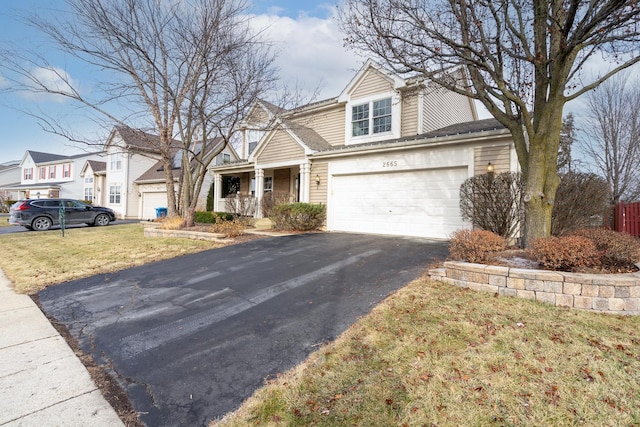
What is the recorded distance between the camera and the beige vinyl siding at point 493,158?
27.7 feet

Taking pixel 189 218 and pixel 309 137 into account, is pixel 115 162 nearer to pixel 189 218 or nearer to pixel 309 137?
pixel 189 218

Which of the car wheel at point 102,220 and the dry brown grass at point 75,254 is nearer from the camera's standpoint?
the dry brown grass at point 75,254

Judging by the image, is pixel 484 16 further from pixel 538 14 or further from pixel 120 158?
pixel 120 158

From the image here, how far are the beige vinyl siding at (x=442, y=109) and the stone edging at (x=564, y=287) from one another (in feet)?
28.9

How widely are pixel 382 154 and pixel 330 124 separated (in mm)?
4980

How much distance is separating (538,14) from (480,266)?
5106mm

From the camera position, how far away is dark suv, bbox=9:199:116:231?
1475 centimetres

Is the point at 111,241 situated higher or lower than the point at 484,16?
lower

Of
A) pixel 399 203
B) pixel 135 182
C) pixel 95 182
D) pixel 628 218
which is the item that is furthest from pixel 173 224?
pixel 95 182

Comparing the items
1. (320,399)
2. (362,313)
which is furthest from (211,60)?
(320,399)

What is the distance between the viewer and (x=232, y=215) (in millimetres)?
14508

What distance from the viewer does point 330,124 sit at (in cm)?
1480

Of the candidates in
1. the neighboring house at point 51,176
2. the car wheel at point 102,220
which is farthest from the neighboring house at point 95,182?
the car wheel at point 102,220

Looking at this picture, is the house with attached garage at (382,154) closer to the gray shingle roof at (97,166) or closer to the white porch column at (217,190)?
the white porch column at (217,190)
